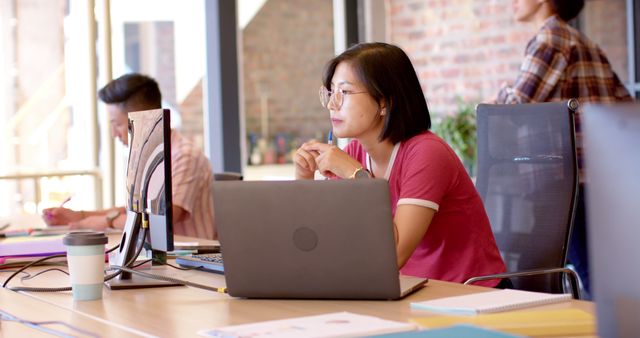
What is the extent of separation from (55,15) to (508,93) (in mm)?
3111

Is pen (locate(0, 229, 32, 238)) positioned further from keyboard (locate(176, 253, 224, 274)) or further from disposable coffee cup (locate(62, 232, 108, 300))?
disposable coffee cup (locate(62, 232, 108, 300))

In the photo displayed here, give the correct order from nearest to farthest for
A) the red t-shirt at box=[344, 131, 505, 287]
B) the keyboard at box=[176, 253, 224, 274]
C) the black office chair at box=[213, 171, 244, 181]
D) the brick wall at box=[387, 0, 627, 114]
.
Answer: the keyboard at box=[176, 253, 224, 274], the red t-shirt at box=[344, 131, 505, 287], the black office chair at box=[213, 171, 244, 181], the brick wall at box=[387, 0, 627, 114]

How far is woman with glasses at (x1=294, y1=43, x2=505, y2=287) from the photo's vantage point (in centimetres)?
229

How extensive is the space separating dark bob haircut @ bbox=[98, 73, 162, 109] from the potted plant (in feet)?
6.86

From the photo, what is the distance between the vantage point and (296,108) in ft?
23.3

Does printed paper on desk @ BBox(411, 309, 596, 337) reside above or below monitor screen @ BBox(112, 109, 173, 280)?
below

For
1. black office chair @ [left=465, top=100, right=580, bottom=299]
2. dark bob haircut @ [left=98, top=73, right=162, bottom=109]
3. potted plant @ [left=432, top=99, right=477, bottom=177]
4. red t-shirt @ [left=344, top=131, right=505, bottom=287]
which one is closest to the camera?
red t-shirt @ [left=344, top=131, right=505, bottom=287]

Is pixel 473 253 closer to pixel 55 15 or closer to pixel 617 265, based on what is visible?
pixel 617 265

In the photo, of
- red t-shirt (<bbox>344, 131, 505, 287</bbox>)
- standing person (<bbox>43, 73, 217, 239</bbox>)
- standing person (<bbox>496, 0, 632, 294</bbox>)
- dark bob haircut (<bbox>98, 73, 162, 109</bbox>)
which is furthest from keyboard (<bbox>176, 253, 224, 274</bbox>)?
standing person (<bbox>496, 0, 632, 294</bbox>)

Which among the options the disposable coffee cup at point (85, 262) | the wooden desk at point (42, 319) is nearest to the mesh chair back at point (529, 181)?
the disposable coffee cup at point (85, 262)

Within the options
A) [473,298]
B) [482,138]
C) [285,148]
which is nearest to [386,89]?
[482,138]

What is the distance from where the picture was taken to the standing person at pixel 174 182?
3.39 metres

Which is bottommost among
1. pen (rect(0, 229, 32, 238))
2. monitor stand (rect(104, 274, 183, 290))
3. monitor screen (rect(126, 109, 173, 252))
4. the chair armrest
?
the chair armrest

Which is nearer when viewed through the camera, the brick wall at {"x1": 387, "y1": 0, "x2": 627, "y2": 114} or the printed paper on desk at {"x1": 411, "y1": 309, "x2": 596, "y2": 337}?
the printed paper on desk at {"x1": 411, "y1": 309, "x2": 596, "y2": 337}
